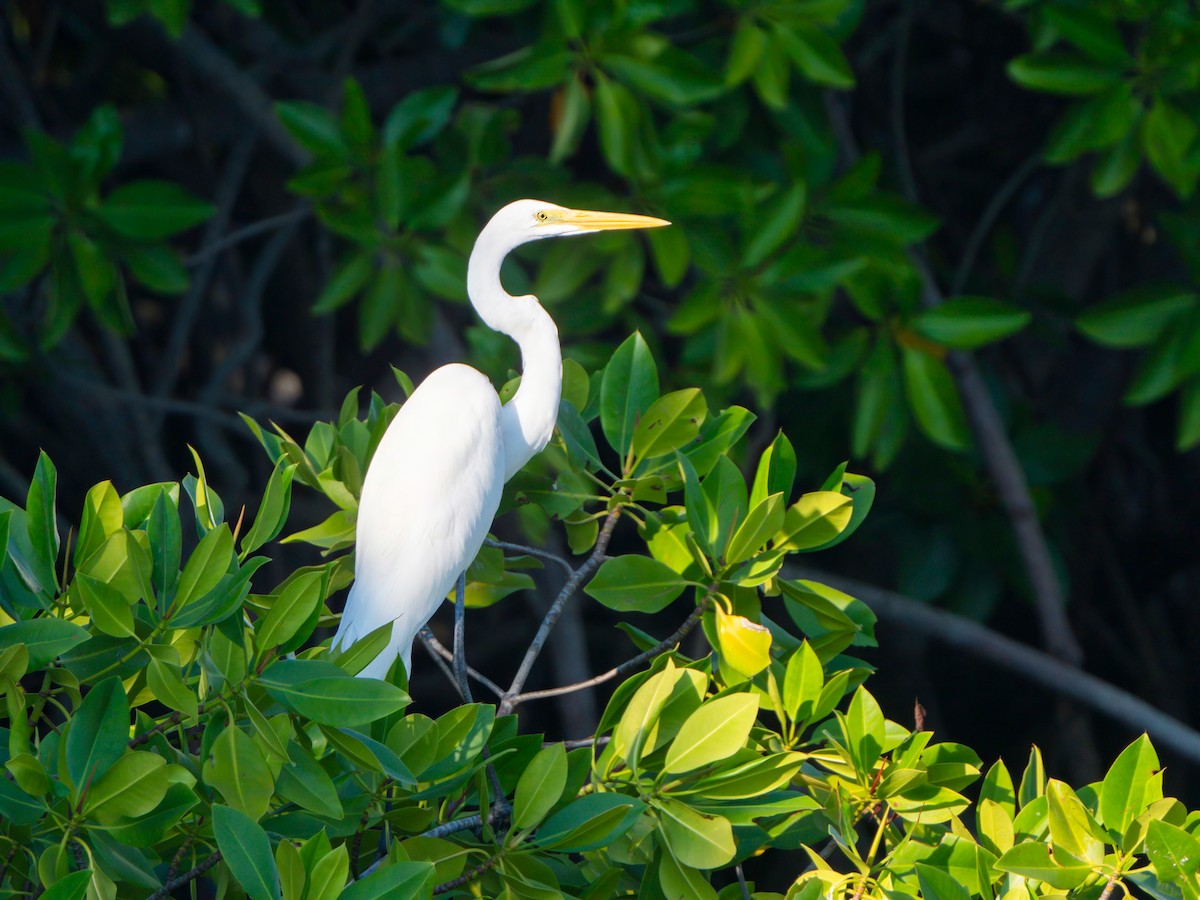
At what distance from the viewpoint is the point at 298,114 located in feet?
6.23

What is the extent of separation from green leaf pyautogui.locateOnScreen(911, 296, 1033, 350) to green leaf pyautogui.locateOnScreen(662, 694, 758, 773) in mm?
1275

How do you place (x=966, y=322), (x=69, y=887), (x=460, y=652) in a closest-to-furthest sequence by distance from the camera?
(x=69, y=887), (x=460, y=652), (x=966, y=322)

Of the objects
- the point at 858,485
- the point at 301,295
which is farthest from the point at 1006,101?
the point at 858,485

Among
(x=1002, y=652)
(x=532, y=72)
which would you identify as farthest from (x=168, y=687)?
(x=1002, y=652)

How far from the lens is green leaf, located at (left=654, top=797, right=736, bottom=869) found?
2.76 feet

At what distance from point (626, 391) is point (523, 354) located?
4.2 inches

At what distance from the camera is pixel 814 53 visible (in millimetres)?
1832

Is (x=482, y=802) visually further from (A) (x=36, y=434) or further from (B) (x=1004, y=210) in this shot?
(B) (x=1004, y=210)

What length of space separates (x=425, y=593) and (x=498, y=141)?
3.64ft

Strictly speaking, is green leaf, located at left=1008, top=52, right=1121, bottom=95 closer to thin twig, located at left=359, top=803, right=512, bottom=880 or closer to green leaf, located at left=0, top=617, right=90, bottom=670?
thin twig, located at left=359, top=803, right=512, bottom=880

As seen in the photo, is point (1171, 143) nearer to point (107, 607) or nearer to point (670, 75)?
point (670, 75)

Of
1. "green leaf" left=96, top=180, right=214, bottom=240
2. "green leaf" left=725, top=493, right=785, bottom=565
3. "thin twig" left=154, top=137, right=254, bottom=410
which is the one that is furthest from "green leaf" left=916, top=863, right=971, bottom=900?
"thin twig" left=154, top=137, right=254, bottom=410

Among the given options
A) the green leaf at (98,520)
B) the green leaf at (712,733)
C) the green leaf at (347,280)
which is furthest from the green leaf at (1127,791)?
the green leaf at (347,280)

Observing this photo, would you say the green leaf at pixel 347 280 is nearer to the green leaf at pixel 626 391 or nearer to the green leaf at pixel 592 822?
the green leaf at pixel 626 391
